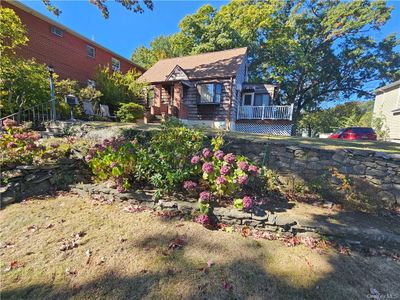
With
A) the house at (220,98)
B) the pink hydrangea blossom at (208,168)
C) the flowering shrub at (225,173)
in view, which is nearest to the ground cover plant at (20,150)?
the flowering shrub at (225,173)

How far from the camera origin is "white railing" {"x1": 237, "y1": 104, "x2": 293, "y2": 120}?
40.7 feet

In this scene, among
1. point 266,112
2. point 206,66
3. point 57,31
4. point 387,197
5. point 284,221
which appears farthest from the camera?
point 206,66

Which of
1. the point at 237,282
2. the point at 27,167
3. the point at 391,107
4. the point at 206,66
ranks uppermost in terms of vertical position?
A: the point at 206,66

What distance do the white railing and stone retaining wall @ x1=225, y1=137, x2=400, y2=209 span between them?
28.6 feet

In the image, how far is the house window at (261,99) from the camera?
13968 millimetres

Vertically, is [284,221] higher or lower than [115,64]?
lower

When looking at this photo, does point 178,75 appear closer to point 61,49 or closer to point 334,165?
point 61,49

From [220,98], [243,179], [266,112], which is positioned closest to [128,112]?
[220,98]

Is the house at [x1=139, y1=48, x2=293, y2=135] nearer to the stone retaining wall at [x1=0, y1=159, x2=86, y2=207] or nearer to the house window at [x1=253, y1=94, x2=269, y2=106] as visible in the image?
the house window at [x1=253, y1=94, x2=269, y2=106]

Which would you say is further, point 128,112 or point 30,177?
point 128,112

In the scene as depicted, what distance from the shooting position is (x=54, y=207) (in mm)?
3658

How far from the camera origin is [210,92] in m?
13.1

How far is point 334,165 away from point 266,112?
9.22 metres

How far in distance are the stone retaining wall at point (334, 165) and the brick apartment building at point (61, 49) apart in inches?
506
